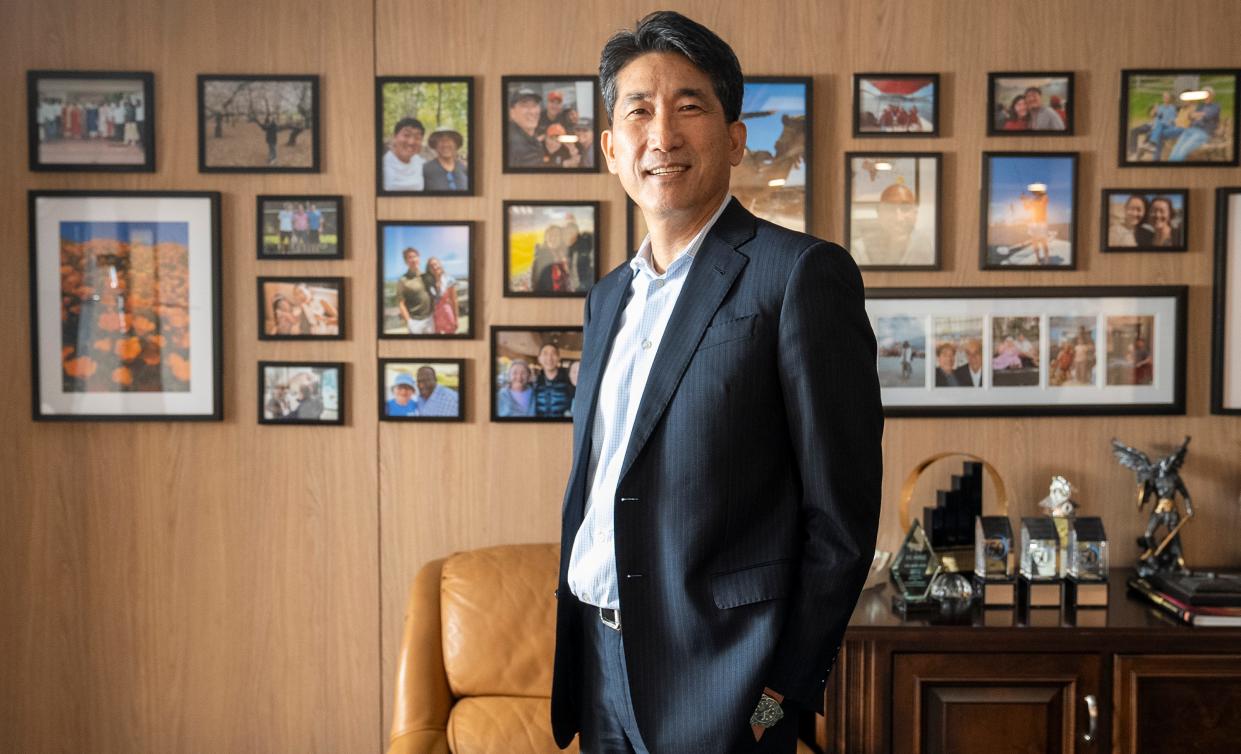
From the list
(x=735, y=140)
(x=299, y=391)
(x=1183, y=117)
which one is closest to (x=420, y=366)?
(x=299, y=391)

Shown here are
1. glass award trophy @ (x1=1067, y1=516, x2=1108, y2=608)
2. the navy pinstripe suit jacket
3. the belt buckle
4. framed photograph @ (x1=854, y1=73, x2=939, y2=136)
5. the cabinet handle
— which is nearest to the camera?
the navy pinstripe suit jacket

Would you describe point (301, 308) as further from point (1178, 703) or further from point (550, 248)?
point (1178, 703)

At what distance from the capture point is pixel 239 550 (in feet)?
9.02

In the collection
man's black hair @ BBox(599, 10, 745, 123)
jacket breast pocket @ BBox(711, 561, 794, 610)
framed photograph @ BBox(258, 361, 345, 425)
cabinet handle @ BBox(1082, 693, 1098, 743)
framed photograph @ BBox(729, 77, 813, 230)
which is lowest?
cabinet handle @ BBox(1082, 693, 1098, 743)

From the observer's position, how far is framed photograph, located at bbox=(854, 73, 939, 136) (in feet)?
8.74

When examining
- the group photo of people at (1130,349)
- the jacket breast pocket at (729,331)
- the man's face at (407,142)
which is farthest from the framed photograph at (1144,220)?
the man's face at (407,142)

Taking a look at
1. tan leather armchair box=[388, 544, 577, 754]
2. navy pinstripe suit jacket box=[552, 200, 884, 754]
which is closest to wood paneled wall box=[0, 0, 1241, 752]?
tan leather armchair box=[388, 544, 577, 754]

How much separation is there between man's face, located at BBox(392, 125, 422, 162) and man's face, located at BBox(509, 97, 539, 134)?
27cm

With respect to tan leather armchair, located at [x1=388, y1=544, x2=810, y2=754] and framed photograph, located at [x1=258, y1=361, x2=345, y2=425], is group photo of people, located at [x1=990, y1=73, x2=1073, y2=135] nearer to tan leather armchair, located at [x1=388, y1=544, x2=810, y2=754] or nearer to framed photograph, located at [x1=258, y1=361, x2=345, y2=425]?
Result: tan leather armchair, located at [x1=388, y1=544, x2=810, y2=754]

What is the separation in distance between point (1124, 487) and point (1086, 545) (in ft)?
1.45

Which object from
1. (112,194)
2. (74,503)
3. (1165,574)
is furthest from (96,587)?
(1165,574)

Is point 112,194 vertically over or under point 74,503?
over

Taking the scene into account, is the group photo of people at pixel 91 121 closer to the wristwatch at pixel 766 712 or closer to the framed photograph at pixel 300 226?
the framed photograph at pixel 300 226

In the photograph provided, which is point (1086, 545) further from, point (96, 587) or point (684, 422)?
point (96, 587)
